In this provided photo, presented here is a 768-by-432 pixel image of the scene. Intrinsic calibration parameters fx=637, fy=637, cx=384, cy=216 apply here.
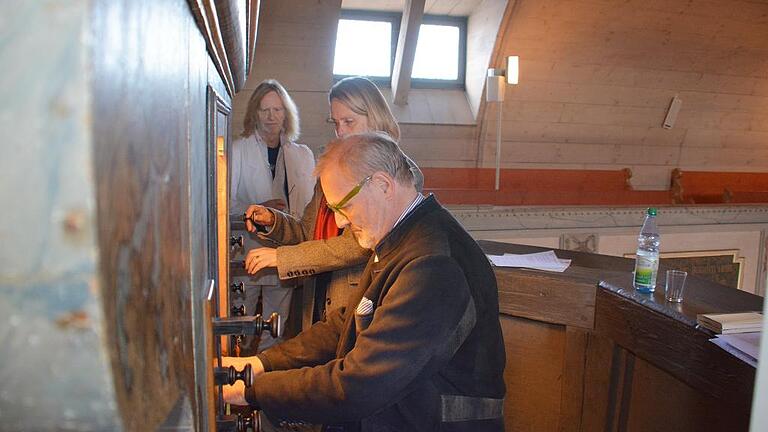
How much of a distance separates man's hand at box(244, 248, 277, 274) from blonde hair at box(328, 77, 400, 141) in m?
0.62

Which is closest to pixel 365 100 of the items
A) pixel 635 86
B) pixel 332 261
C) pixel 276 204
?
pixel 332 261

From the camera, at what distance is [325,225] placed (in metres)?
2.50

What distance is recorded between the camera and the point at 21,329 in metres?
0.30

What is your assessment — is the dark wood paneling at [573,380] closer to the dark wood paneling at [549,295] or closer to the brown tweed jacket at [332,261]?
the dark wood paneling at [549,295]

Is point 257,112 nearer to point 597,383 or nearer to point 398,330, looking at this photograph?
point 597,383

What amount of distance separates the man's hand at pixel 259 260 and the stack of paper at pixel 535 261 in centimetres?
94

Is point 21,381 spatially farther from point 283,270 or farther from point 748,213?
point 748,213

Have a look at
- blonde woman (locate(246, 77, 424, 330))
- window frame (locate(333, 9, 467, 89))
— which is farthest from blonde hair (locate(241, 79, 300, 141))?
window frame (locate(333, 9, 467, 89))

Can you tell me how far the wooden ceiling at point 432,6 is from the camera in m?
6.26

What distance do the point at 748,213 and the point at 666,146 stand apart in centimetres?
118

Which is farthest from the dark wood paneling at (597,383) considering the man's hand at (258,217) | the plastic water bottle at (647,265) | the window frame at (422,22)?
the window frame at (422,22)

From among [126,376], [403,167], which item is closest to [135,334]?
[126,376]

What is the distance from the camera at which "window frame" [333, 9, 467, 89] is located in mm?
6438

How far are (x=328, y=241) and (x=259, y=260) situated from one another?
0.90 ft
